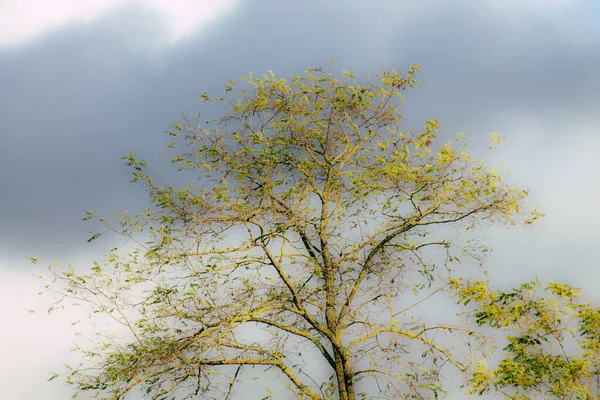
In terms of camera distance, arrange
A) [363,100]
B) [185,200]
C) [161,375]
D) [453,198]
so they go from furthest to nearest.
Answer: [363,100] → [453,198] → [185,200] → [161,375]

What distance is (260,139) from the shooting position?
12242mm

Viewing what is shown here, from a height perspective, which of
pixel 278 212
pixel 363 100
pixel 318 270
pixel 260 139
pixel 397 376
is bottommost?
pixel 397 376

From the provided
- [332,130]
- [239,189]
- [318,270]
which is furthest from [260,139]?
[318,270]

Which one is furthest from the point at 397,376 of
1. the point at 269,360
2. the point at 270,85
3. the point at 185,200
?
the point at 270,85

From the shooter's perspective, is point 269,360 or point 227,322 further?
point 269,360

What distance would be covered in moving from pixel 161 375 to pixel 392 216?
17.1 ft

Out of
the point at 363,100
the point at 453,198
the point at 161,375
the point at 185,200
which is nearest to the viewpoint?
the point at 161,375

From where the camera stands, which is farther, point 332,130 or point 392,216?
point 332,130

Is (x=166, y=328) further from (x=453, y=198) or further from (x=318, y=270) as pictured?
(x=453, y=198)

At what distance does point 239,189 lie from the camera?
11938 millimetres

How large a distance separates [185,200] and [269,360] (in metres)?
3.35

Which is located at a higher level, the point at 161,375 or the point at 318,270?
the point at 318,270

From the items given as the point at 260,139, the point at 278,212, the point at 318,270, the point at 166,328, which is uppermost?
the point at 260,139

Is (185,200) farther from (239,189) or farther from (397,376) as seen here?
(397,376)
